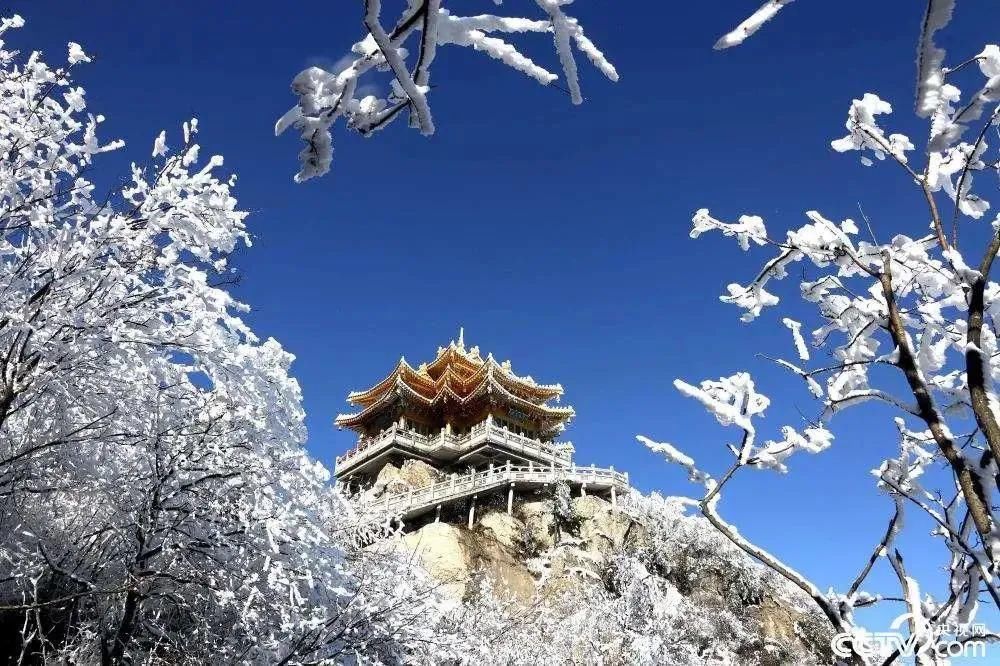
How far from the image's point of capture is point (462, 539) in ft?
70.7

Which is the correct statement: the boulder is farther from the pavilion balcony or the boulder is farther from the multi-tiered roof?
the multi-tiered roof

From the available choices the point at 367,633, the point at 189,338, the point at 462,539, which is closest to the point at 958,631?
the point at 189,338

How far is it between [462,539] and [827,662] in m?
12.1

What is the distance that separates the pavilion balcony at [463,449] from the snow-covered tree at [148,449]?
66.6 feet

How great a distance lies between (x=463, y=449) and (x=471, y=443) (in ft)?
1.80

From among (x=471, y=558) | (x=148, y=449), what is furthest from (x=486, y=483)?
(x=148, y=449)

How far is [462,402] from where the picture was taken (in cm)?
3061

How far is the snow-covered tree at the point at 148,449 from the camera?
17.0 feet

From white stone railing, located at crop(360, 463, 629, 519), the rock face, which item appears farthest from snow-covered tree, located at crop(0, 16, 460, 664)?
white stone railing, located at crop(360, 463, 629, 519)

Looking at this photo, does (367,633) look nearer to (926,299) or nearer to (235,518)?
(235,518)

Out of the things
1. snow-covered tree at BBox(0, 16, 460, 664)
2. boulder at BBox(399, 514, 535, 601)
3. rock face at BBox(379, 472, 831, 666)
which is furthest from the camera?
boulder at BBox(399, 514, 535, 601)

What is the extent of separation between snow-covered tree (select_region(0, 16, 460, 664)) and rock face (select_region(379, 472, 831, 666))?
11.0 metres

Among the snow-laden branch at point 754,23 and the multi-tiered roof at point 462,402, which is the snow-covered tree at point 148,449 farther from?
the multi-tiered roof at point 462,402

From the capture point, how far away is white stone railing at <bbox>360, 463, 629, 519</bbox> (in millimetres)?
24219
